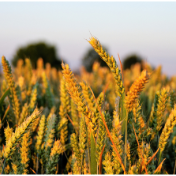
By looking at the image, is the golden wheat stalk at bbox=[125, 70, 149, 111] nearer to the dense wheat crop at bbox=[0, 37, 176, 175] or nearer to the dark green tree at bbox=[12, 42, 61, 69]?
the dense wheat crop at bbox=[0, 37, 176, 175]

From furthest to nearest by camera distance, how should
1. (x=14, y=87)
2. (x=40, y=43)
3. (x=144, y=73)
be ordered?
(x=40, y=43), (x=14, y=87), (x=144, y=73)

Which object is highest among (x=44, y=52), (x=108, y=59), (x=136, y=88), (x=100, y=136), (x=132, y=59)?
(x=44, y=52)

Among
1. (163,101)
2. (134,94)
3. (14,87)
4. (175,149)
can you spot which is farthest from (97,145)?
(14,87)

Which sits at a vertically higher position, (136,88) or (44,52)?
(44,52)

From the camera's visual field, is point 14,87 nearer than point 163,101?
No

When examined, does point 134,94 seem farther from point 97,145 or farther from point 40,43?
point 40,43

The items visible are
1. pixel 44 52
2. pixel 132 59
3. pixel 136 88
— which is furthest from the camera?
pixel 132 59

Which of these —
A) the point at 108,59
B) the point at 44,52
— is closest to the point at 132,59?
the point at 44,52

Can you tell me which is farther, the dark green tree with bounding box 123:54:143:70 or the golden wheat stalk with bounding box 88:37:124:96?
the dark green tree with bounding box 123:54:143:70

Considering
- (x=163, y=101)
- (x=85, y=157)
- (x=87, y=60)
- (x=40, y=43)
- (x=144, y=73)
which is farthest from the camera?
(x=40, y=43)

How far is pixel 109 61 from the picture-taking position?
76 cm

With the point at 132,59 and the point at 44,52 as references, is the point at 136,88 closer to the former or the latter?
the point at 44,52

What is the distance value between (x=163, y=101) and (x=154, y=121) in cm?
12

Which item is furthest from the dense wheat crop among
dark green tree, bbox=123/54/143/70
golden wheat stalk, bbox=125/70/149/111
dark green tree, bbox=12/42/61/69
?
dark green tree, bbox=123/54/143/70
